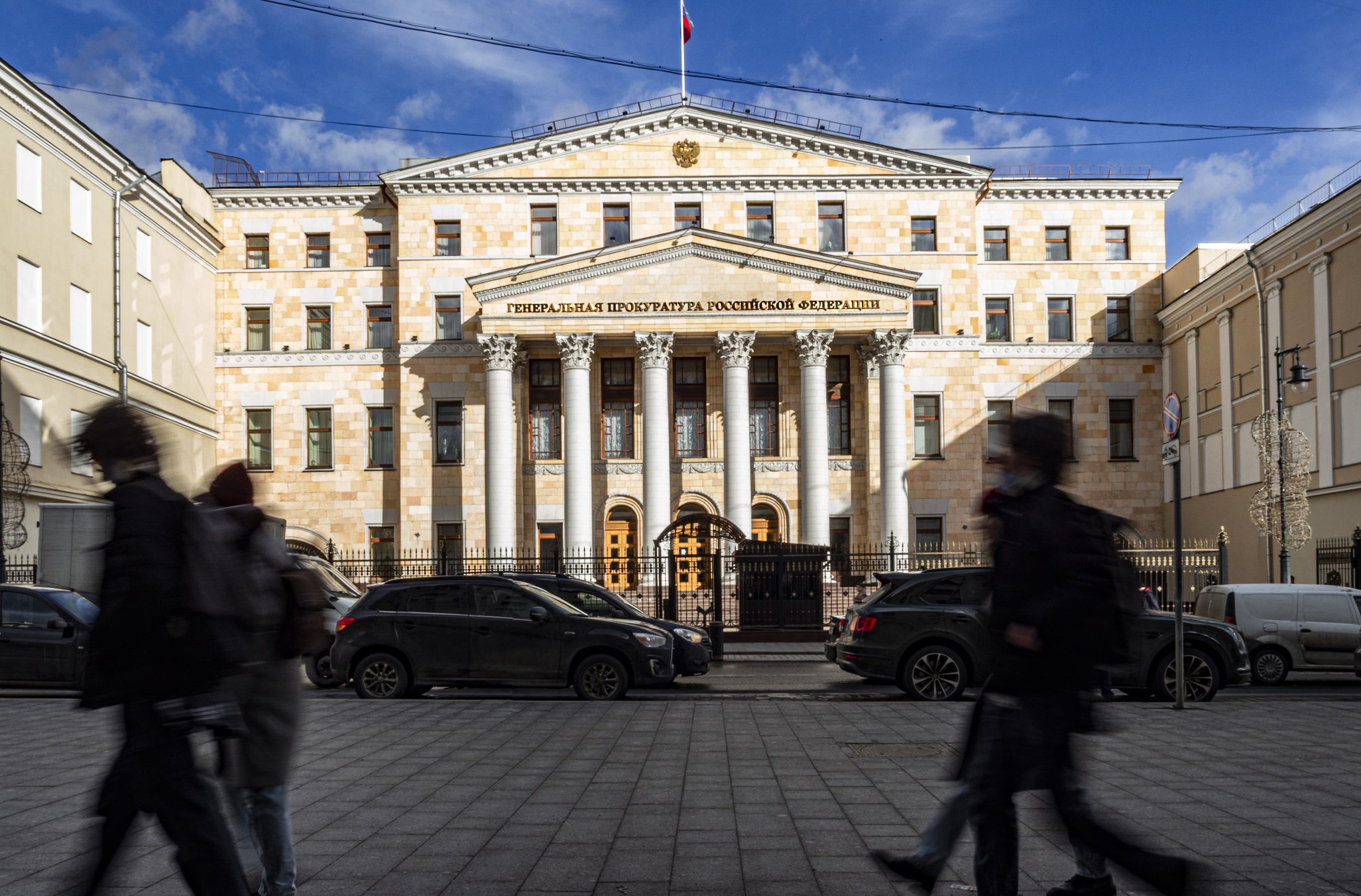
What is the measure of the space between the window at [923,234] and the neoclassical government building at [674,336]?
18cm

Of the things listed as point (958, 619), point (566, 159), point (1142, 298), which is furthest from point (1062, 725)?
point (1142, 298)

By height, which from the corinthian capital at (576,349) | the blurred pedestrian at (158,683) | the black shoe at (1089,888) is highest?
the corinthian capital at (576,349)

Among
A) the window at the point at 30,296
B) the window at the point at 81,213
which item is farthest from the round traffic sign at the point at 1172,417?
the window at the point at 81,213

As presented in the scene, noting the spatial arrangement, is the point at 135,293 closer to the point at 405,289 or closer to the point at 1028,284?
the point at 405,289

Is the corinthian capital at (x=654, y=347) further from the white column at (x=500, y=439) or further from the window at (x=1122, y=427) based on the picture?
the window at (x=1122, y=427)

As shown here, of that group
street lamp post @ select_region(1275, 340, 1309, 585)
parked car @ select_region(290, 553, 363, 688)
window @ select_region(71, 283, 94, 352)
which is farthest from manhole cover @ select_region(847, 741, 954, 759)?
window @ select_region(71, 283, 94, 352)

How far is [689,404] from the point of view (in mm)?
44375

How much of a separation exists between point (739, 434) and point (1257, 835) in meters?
34.3

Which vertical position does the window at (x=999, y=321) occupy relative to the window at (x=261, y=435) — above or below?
above

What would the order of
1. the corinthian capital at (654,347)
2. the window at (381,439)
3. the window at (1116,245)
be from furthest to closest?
1. the window at (1116,245)
2. the window at (381,439)
3. the corinthian capital at (654,347)

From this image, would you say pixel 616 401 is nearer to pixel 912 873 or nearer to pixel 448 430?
pixel 448 430

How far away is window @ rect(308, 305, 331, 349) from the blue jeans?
43.2 m

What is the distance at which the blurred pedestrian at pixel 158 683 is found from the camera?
4.21 m

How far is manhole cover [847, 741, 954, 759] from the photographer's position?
32.7ft
